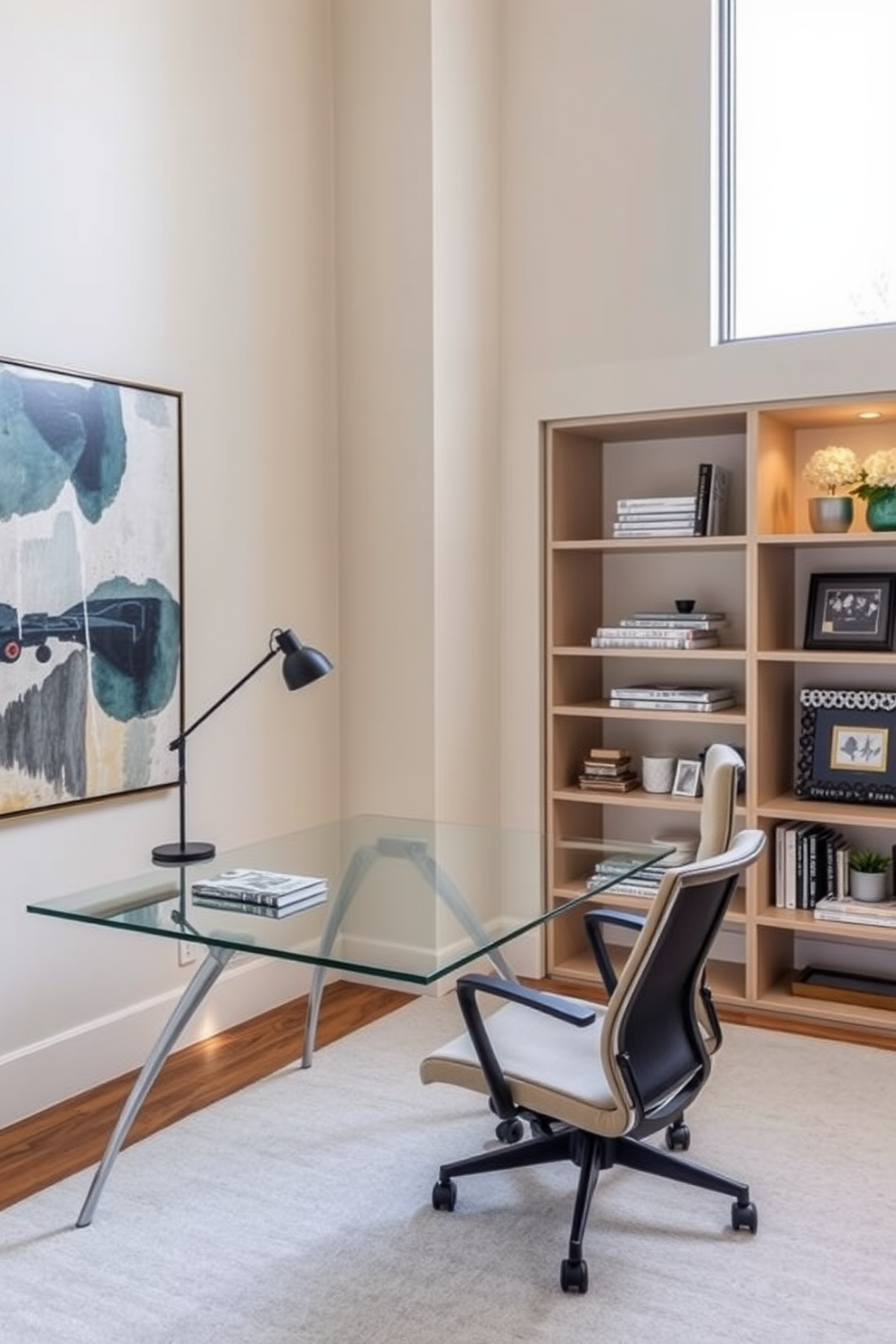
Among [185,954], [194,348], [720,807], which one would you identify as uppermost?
[194,348]

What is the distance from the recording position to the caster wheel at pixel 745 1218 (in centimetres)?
257

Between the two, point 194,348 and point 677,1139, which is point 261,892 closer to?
point 677,1139

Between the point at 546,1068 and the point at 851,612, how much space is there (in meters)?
2.10

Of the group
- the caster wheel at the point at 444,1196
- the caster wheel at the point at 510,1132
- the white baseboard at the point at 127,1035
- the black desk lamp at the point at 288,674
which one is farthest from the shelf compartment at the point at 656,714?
the caster wheel at the point at 444,1196

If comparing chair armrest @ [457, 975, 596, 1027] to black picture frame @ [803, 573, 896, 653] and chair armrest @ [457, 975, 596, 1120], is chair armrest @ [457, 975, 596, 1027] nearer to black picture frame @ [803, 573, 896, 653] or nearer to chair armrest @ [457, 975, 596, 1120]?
chair armrest @ [457, 975, 596, 1120]

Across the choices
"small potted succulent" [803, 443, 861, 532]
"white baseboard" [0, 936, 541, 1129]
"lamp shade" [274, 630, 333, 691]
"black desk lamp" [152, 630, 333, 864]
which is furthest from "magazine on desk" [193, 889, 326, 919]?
"small potted succulent" [803, 443, 861, 532]

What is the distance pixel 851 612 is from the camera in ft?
13.1

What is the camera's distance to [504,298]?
4426mm

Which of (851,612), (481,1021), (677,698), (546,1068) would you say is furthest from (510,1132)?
(851,612)

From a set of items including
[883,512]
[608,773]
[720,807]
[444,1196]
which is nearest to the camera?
[444,1196]

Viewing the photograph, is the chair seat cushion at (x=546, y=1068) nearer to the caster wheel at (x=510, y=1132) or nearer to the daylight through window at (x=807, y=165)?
the caster wheel at (x=510, y=1132)

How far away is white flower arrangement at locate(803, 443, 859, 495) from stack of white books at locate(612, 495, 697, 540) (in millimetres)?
396

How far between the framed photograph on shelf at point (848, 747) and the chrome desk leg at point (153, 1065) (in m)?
2.18

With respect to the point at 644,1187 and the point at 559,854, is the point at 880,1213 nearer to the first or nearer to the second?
the point at 644,1187
